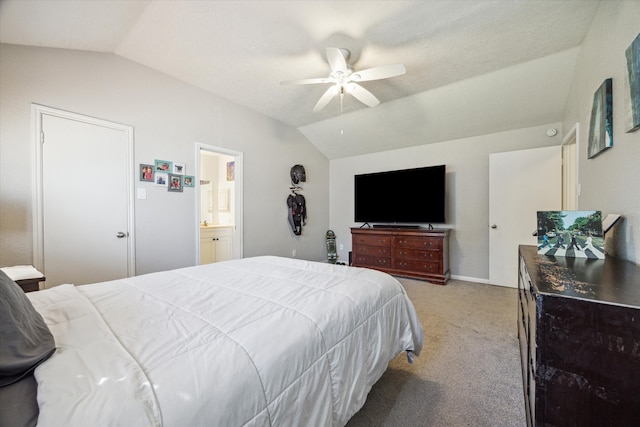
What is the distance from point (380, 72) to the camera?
231cm

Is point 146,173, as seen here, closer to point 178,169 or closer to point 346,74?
point 178,169

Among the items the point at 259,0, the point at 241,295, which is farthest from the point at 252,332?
the point at 259,0

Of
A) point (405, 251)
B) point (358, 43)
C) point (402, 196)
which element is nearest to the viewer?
point (358, 43)

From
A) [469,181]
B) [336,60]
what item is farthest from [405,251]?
[336,60]

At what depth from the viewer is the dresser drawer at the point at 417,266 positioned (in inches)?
152

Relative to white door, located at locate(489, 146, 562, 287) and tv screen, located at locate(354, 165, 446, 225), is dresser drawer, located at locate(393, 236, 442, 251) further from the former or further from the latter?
white door, located at locate(489, 146, 562, 287)

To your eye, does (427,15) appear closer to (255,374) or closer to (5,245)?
(255,374)

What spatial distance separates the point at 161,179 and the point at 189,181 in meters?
0.32

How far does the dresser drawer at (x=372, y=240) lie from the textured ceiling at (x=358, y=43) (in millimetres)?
2068

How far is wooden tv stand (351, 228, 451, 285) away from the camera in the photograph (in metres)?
3.86

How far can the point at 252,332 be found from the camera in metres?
0.88

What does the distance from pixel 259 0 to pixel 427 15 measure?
1336mm

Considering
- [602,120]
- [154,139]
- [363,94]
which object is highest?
[363,94]

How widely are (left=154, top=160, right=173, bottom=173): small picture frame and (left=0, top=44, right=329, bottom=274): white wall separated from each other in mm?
60
